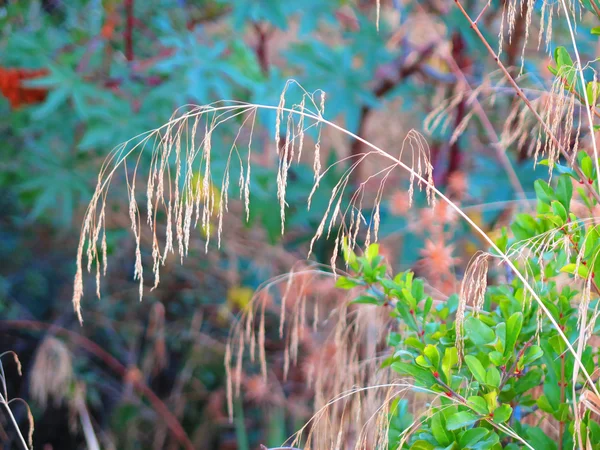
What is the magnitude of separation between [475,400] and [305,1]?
1.30 metres

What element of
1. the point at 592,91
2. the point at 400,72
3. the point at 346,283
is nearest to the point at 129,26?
the point at 400,72

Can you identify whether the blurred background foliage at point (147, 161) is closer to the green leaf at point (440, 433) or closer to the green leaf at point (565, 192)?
the green leaf at point (565, 192)

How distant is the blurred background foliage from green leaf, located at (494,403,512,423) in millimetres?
658

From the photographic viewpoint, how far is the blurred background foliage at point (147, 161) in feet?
5.44

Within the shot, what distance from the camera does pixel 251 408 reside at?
223 cm

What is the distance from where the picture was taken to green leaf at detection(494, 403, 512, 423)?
0.61 metres

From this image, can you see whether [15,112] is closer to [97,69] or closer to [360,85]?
[97,69]

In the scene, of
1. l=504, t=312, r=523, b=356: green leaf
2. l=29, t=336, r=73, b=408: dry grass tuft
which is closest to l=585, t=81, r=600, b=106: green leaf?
l=504, t=312, r=523, b=356: green leaf

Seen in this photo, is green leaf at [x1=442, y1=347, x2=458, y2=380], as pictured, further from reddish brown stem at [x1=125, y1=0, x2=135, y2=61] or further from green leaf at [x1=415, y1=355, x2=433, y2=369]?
reddish brown stem at [x1=125, y1=0, x2=135, y2=61]

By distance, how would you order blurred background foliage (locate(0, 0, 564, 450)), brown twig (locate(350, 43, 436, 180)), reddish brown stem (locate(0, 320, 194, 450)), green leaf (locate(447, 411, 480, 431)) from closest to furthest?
green leaf (locate(447, 411, 480, 431)) < blurred background foliage (locate(0, 0, 564, 450)) < brown twig (locate(350, 43, 436, 180)) < reddish brown stem (locate(0, 320, 194, 450))

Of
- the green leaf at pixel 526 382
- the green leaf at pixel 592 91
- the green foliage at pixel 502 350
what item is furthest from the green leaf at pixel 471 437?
the green leaf at pixel 592 91

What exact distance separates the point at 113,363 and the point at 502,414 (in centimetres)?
162

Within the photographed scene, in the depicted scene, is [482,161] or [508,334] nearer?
[508,334]

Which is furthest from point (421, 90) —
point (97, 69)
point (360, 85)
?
point (97, 69)
